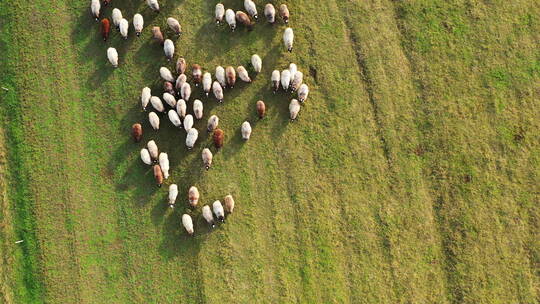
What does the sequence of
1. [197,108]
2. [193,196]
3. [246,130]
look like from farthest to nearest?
[246,130], [197,108], [193,196]

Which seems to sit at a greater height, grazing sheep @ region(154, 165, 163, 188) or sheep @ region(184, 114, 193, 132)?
sheep @ region(184, 114, 193, 132)

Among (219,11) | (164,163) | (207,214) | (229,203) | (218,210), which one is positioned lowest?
(207,214)

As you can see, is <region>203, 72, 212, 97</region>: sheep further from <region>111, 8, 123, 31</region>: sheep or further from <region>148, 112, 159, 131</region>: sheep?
<region>111, 8, 123, 31</region>: sheep

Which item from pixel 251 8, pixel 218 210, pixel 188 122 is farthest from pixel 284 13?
pixel 218 210

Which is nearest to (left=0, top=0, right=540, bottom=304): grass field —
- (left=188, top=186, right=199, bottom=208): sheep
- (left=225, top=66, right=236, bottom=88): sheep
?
(left=188, top=186, right=199, bottom=208): sheep

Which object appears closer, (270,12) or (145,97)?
(145,97)

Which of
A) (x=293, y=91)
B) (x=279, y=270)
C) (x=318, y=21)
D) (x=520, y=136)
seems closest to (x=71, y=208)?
(x=279, y=270)

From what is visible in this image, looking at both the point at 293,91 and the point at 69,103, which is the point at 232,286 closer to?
the point at 293,91

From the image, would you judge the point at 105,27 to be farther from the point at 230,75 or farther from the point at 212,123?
the point at 212,123
